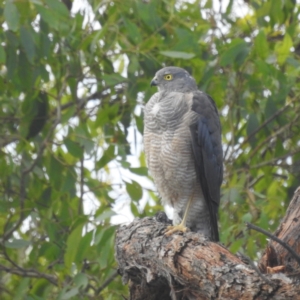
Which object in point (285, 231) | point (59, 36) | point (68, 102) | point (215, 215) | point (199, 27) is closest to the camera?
point (285, 231)

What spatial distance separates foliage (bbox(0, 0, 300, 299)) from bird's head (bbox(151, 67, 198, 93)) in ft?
0.55

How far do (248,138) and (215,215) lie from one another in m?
1.11

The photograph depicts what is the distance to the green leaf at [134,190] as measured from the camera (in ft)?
18.5

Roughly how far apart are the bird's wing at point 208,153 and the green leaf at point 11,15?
133 cm

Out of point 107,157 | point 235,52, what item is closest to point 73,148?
→ point 107,157

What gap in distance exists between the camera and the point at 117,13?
5922 mm

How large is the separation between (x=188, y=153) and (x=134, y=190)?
0.53 meters

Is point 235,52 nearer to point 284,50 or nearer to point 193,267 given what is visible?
point 284,50

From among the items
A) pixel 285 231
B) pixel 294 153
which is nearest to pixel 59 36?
pixel 294 153

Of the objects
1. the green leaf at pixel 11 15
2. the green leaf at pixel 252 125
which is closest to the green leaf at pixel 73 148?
the green leaf at pixel 11 15

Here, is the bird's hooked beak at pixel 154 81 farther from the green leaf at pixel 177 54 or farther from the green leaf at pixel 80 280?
the green leaf at pixel 80 280

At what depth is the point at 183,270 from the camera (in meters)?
3.78

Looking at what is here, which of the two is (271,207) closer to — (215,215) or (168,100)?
(215,215)

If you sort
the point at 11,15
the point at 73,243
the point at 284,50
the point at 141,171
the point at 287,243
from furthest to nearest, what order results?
the point at 284,50, the point at 141,171, the point at 73,243, the point at 11,15, the point at 287,243
